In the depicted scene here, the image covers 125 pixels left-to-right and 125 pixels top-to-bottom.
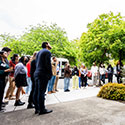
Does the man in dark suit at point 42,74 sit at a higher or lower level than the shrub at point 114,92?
higher

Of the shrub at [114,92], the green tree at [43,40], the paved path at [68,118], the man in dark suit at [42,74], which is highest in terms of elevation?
the green tree at [43,40]

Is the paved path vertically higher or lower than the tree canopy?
lower

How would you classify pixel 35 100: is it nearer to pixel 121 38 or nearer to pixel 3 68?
pixel 3 68

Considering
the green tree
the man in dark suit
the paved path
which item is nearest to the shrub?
the paved path

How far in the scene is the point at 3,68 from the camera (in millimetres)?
3518

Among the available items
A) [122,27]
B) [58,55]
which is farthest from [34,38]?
[122,27]

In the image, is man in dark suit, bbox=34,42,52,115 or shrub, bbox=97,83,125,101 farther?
shrub, bbox=97,83,125,101

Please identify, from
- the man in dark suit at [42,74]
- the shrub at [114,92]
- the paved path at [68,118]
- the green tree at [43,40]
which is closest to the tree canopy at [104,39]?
the shrub at [114,92]

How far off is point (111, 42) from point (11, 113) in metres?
7.82

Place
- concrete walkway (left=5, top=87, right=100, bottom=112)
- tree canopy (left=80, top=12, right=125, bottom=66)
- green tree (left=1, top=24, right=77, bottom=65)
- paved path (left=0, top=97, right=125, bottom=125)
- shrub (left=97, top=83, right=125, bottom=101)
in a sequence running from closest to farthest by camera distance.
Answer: paved path (left=0, top=97, right=125, bottom=125)
concrete walkway (left=5, top=87, right=100, bottom=112)
shrub (left=97, top=83, right=125, bottom=101)
tree canopy (left=80, top=12, right=125, bottom=66)
green tree (left=1, top=24, right=77, bottom=65)

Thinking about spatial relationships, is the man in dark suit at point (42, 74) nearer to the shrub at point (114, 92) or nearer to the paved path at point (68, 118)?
the paved path at point (68, 118)

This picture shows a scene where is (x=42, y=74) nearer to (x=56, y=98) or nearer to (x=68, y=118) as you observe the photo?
(x=68, y=118)

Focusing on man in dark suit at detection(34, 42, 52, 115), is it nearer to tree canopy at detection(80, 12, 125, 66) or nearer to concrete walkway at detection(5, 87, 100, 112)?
concrete walkway at detection(5, 87, 100, 112)

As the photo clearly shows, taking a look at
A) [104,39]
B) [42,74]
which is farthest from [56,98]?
[104,39]
